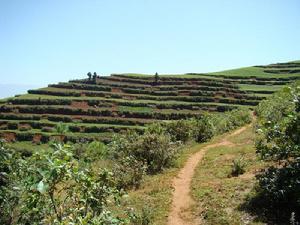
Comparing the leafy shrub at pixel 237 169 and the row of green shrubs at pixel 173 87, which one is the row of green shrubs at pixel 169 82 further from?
the leafy shrub at pixel 237 169

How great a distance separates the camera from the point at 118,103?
53.8 metres

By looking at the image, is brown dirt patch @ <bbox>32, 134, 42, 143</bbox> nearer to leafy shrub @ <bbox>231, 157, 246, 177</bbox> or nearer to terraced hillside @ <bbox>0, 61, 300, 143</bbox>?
terraced hillside @ <bbox>0, 61, 300, 143</bbox>

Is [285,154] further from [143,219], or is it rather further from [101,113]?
[101,113]

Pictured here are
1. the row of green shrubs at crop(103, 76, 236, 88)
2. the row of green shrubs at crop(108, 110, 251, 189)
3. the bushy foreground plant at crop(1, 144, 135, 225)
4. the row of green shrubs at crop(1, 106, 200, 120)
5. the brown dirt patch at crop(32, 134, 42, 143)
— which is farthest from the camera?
the row of green shrubs at crop(103, 76, 236, 88)

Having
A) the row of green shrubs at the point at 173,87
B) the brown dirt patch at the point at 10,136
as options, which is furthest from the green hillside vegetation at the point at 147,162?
the row of green shrubs at the point at 173,87

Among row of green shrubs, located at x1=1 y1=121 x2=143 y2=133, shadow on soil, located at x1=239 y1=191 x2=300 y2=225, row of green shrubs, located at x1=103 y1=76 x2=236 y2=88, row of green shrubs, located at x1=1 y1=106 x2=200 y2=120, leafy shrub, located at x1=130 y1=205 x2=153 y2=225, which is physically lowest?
row of green shrubs, located at x1=1 y1=121 x2=143 y2=133

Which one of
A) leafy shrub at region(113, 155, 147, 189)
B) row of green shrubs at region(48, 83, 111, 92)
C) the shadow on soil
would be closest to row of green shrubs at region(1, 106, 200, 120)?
row of green shrubs at region(48, 83, 111, 92)

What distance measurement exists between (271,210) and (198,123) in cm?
1460

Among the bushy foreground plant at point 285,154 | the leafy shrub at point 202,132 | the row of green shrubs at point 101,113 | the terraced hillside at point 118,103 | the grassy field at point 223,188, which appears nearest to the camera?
the bushy foreground plant at point 285,154

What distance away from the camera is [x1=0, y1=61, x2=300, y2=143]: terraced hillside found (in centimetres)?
4740

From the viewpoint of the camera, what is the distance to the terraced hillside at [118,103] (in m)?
47.4

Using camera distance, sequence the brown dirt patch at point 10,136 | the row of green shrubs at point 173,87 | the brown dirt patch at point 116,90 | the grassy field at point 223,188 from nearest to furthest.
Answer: the grassy field at point 223,188, the brown dirt patch at point 10,136, the row of green shrubs at point 173,87, the brown dirt patch at point 116,90

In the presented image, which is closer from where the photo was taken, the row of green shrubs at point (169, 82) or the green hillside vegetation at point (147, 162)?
the green hillside vegetation at point (147, 162)

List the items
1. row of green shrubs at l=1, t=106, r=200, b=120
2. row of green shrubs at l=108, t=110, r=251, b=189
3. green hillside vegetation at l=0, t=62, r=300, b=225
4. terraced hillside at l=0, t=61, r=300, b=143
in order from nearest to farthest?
green hillside vegetation at l=0, t=62, r=300, b=225 → row of green shrubs at l=108, t=110, r=251, b=189 → terraced hillside at l=0, t=61, r=300, b=143 → row of green shrubs at l=1, t=106, r=200, b=120
